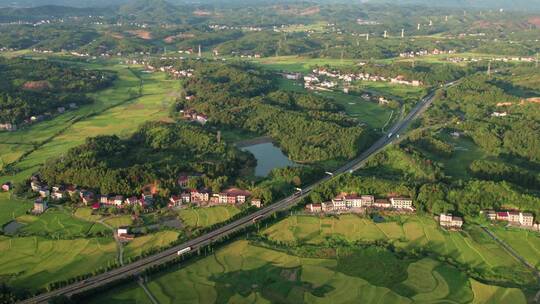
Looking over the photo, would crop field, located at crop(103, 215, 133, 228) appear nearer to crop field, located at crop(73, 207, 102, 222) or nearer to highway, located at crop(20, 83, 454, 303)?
crop field, located at crop(73, 207, 102, 222)

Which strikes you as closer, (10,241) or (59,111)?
(10,241)

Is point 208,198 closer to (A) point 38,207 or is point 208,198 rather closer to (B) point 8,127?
(A) point 38,207

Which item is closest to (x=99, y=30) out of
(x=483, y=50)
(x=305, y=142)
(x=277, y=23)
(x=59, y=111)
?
(x=277, y=23)

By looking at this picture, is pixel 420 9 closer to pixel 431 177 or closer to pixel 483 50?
pixel 483 50

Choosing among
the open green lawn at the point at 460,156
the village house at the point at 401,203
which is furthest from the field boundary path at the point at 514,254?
the open green lawn at the point at 460,156

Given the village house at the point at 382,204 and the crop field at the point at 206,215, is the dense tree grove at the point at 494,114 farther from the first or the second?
the crop field at the point at 206,215

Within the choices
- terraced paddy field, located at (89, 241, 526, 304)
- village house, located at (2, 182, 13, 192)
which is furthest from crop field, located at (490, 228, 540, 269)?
village house, located at (2, 182, 13, 192)
